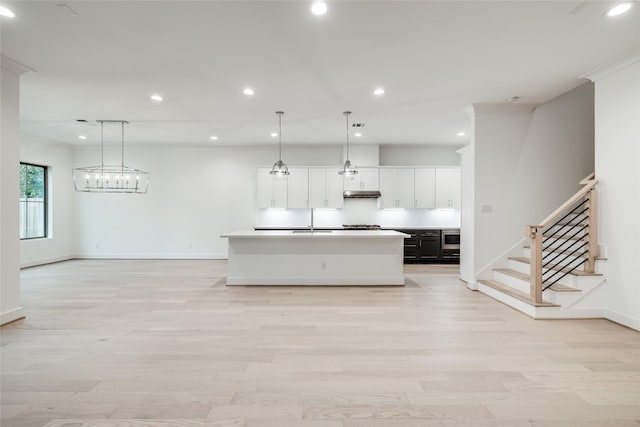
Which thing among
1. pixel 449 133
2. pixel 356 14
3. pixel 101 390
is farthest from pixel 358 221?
pixel 101 390

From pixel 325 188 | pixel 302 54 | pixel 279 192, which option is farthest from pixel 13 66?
pixel 325 188

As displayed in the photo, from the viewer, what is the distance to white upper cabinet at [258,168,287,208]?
8148 mm

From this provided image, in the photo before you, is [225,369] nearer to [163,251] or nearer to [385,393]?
[385,393]

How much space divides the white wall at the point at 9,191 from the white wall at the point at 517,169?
6122 mm

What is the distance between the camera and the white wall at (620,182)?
3.45 meters

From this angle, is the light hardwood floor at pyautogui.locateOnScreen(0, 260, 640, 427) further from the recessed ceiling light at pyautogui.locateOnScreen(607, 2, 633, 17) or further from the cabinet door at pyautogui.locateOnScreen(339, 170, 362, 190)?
the cabinet door at pyautogui.locateOnScreen(339, 170, 362, 190)

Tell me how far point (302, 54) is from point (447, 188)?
231 inches

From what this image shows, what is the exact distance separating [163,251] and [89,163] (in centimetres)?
302

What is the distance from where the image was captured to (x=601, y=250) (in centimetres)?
379

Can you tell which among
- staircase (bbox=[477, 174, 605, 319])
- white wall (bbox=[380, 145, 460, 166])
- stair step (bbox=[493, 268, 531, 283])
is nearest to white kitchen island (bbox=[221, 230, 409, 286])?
stair step (bbox=[493, 268, 531, 283])

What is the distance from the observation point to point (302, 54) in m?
3.40

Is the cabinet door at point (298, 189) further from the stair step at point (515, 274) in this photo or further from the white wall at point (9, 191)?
the white wall at point (9, 191)

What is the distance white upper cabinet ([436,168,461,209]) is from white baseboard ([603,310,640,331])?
4567mm

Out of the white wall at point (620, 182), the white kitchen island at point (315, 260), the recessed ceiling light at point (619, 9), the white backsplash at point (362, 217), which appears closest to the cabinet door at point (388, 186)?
the white backsplash at point (362, 217)
